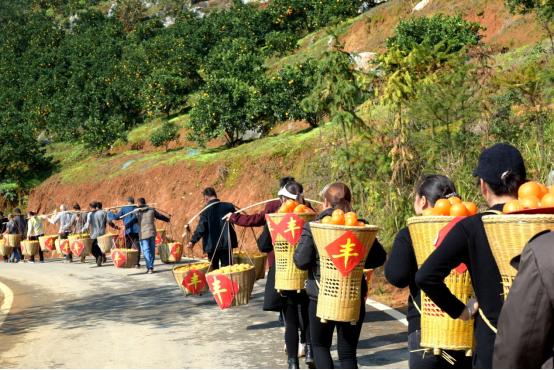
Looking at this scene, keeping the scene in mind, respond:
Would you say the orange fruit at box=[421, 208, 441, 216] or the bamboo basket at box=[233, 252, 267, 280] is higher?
the orange fruit at box=[421, 208, 441, 216]

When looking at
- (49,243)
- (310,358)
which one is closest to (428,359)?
(310,358)

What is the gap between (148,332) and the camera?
35.4 ft

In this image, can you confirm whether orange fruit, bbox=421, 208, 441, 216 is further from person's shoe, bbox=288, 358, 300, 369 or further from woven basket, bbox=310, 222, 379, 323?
person's shoe, bbox=288, 358, 300, 369

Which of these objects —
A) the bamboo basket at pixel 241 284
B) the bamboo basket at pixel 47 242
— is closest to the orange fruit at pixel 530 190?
the bamboo basket at pixel 241 284

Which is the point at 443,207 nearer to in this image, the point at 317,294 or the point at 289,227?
the point at 317,294

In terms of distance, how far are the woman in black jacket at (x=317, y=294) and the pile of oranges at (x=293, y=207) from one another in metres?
1.18

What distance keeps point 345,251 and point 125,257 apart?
42.3 ft

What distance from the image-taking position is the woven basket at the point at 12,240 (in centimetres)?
2681

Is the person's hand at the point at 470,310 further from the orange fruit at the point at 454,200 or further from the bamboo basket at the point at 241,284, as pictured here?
the bamboo basket at the point at 241,284

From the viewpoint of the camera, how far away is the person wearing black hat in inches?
148

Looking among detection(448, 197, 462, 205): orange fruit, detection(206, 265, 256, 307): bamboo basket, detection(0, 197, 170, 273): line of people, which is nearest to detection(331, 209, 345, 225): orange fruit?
detection(448, 197, 462, 205): orange fruit

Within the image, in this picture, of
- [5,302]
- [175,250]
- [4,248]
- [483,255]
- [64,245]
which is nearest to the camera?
[483,255]

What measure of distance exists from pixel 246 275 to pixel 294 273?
2.24m

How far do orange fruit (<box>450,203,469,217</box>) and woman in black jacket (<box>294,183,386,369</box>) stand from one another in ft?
6.67
